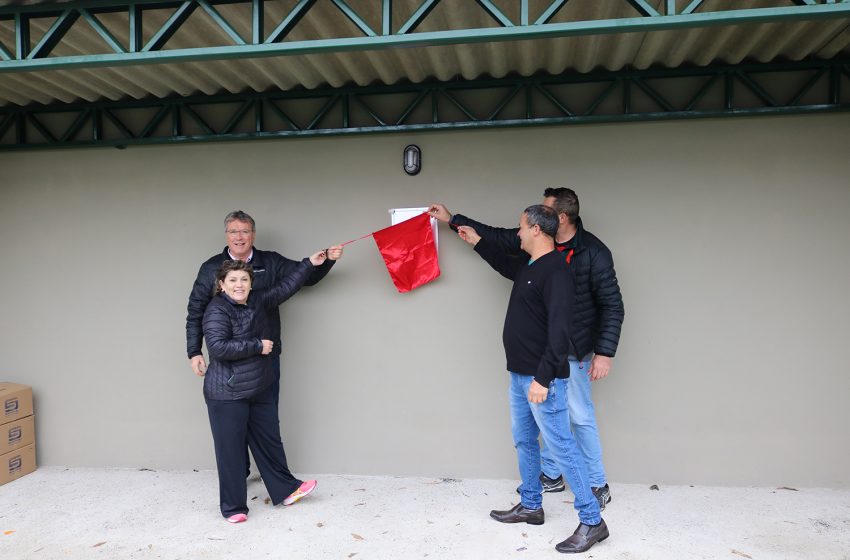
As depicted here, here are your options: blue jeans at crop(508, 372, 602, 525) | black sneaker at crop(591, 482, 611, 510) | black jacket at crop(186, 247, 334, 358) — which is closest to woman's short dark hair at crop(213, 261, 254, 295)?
black jacket at crop(186, 247, 334, 358)

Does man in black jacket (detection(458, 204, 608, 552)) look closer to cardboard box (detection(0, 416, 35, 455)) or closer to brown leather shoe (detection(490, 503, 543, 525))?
brown leather shoe (detection(490, 503, 543, 525))

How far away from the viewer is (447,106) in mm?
4324

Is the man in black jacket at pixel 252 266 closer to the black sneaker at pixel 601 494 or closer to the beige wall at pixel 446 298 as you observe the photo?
the beige wall at pixel 446 298

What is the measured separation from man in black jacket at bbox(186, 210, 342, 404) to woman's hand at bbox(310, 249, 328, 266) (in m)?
0.03

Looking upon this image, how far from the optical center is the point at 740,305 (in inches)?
163

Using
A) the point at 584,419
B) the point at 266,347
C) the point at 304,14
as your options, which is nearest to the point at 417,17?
the point at 304,14

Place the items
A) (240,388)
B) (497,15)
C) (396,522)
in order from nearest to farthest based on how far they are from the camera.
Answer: (497,15)
(240,388)
(396,522)

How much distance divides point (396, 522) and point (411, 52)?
9.33ft

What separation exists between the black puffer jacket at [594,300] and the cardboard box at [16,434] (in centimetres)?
398

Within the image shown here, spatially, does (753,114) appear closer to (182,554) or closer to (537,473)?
(537,473)

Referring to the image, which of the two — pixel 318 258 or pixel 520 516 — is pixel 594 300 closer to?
pixel 520 516

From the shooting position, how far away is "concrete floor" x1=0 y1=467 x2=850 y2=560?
3354mm

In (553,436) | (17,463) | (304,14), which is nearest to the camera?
(304,14)

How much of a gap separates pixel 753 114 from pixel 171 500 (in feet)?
14.9
